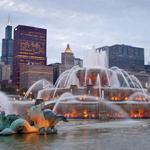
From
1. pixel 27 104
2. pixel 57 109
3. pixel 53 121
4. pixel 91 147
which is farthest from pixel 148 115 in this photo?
pixel 91 147

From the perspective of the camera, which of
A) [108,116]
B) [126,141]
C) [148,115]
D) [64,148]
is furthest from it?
[148,115]

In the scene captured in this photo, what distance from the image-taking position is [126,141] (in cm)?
3133

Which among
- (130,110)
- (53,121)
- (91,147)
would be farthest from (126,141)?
(130,110)

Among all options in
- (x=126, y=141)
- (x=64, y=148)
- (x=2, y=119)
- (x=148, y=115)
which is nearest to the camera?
(x=64, y=148)

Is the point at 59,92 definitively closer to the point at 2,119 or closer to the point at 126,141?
the point at 2,119

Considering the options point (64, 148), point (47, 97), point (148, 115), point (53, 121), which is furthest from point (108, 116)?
point (64, 148)

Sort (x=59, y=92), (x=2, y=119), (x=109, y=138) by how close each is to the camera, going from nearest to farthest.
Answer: (x=109, y=138) < (x=2, y=119) < (x=59, y=92)

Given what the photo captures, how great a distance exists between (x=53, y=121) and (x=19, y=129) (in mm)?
3493

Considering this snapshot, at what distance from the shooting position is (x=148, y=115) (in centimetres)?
8344

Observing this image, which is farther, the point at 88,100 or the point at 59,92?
the point at 59,92

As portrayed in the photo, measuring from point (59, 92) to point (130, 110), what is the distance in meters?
18.1

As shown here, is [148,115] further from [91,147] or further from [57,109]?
[91,147]

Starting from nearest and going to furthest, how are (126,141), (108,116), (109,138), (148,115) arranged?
(126,141) → (109,138) → (108,116) → (148,115)

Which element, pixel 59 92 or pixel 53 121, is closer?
pixel 53 121
